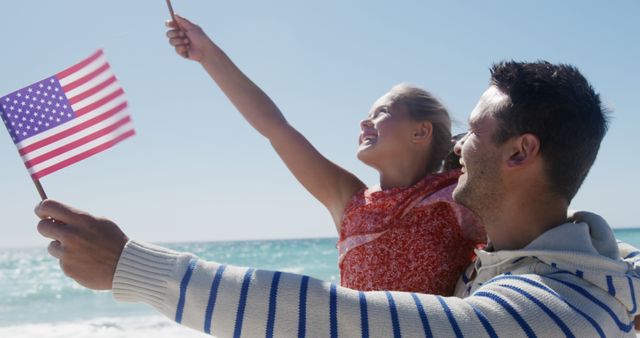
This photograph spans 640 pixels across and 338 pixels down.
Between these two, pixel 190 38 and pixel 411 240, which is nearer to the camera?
pixel 411 240

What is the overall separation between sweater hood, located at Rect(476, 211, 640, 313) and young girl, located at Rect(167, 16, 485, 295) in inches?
22.2

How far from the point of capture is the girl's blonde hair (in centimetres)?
286

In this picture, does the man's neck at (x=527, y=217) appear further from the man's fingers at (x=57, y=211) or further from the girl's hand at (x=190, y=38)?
the girl's hand at (x=190, y=38)

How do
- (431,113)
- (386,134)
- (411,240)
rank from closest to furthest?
(411,240) < (386,134) < (431,113)

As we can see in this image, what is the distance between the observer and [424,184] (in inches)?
104

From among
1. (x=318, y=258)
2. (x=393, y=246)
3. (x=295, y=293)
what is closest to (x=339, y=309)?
(x=295, y=293)

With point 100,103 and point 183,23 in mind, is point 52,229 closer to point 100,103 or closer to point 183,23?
point 100,103

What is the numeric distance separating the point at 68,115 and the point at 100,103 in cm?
12

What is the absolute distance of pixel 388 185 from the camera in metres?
2.80

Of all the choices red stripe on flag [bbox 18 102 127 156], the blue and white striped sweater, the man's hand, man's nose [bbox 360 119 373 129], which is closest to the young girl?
man's nose [bbox 360 119 373 129]

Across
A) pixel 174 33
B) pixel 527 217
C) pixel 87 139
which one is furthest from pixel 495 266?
pixel 174 33

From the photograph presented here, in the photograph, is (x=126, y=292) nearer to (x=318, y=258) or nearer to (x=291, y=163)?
(x=291, y=163)

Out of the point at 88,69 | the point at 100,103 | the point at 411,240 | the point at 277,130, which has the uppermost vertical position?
the point at 88,69

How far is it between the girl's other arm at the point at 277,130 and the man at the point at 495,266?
0.82 metres
